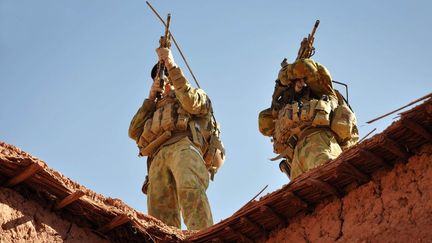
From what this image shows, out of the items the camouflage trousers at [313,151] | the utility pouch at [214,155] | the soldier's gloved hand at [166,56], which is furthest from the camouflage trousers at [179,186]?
the camouflage trousers at [313,151]

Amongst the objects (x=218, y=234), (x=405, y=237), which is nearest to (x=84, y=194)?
(x=218, y=234)

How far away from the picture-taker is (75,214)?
6.80 metres

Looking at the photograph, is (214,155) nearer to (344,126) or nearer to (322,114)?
(322,114)

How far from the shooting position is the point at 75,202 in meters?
6.70

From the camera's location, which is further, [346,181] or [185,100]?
[185,100]

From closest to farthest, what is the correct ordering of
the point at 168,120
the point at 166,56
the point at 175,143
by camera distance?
the point at 175,143
the point at 168,120
the point at 166,56

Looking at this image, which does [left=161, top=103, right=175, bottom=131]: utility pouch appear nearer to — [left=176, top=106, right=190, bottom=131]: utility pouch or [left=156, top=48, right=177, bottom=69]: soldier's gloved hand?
[left=176, top=106, right=190, bottom=131]: utility pouch

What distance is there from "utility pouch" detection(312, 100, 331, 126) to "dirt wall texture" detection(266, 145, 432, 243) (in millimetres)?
3517

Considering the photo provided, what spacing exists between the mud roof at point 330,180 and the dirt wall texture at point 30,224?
98 centimetres

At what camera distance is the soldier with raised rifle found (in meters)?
9.70

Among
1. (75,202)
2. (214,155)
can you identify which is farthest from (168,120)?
(75,202)

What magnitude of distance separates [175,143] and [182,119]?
292 millimetres

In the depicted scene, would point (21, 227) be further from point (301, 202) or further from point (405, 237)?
point (405, 237)

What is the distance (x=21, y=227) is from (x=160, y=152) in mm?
3948
